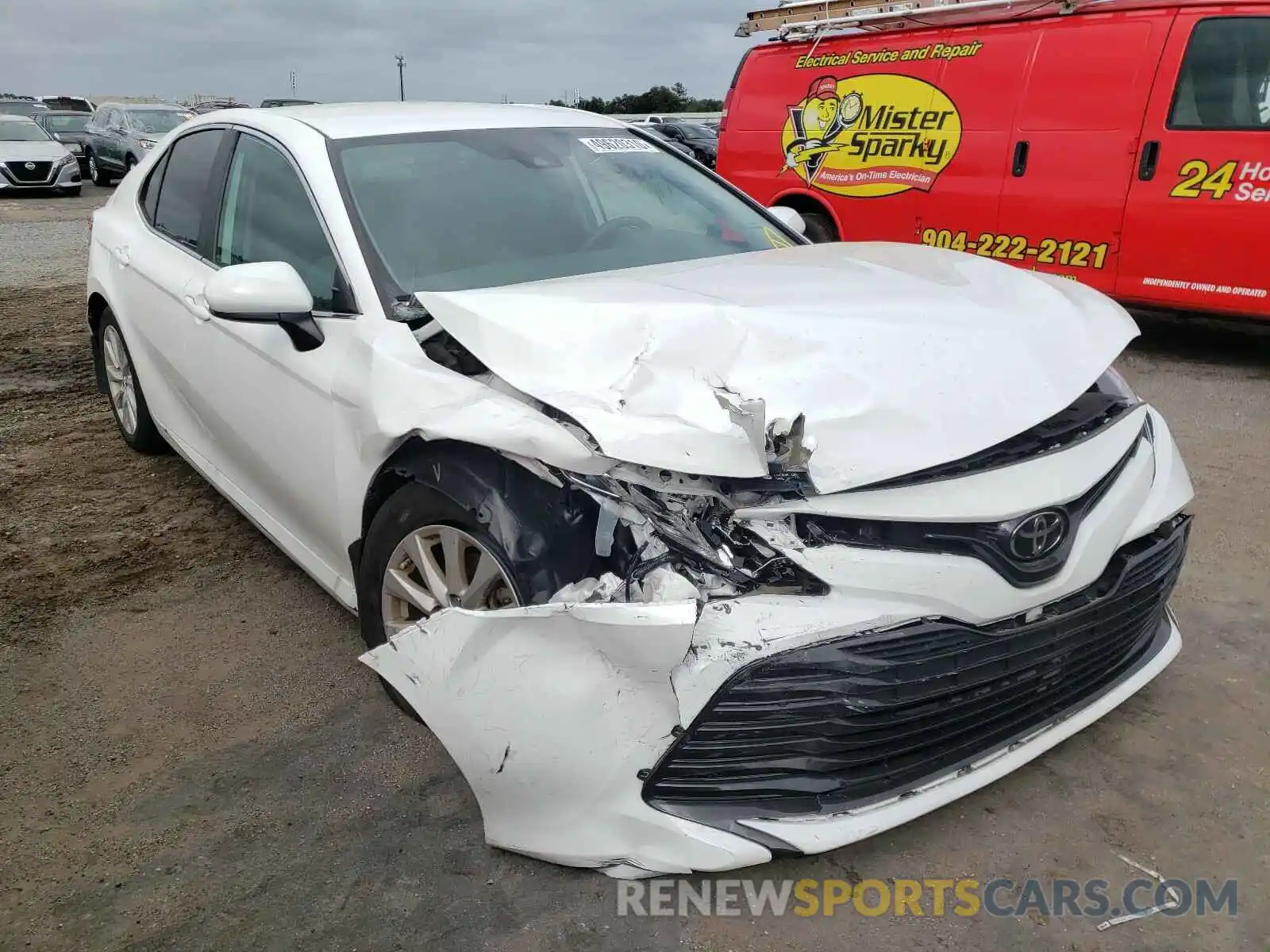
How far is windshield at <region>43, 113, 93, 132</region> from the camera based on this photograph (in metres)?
22.4

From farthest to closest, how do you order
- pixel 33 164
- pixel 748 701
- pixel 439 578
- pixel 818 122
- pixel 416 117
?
pixel 33 164 < pixel 818 122 < pixel 416 117 < pixel 439 578 < pixel 748 701

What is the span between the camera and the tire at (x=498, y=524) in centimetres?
192

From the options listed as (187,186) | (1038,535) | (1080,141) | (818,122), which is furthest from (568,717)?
(818,122)

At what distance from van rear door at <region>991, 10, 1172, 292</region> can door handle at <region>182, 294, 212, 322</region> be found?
4.96 m

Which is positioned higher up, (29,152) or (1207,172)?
(1207,172)

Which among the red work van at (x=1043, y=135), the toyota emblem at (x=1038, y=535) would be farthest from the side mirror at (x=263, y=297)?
the red work van at (x=1043, y=135)

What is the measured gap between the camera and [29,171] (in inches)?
677

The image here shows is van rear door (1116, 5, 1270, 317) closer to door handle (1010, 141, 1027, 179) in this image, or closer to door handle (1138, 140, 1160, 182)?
door handle (1138, 140, 1160, 182)

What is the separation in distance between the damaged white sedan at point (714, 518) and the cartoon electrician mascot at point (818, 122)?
4801mm

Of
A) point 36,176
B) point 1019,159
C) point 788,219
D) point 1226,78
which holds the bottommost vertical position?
point 36,176

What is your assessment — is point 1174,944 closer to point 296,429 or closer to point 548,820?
point 548,820

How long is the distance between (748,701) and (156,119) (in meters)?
20.2

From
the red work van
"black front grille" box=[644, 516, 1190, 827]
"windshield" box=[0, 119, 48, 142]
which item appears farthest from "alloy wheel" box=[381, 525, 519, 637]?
"windshield" box=[0, 119, 48, 142]

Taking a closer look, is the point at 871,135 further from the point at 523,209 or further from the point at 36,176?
the point at 36,176
